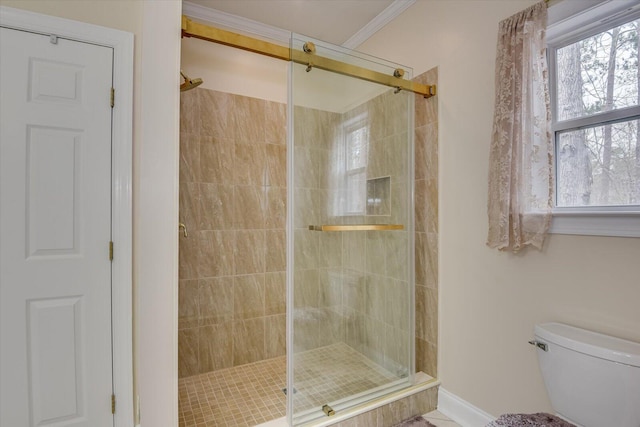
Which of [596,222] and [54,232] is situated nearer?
[596,222]

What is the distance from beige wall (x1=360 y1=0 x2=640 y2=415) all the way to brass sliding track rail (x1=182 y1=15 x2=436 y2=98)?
0.22 m

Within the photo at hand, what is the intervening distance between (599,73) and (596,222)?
664mm

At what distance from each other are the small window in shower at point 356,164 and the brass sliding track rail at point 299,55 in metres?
0.28

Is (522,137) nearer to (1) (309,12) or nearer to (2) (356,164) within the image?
(2) (356,164)

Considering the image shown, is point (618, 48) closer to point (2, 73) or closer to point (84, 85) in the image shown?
point (84, 85)

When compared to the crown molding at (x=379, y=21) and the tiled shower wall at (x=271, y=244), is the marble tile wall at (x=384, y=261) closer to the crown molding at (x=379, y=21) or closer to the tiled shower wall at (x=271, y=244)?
the tiled shower wall at (x=271, y=244)

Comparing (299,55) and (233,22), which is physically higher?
(233,22)

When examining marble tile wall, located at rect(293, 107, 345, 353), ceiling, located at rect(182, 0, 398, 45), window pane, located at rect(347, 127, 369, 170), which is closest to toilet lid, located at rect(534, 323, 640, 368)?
marble tile wall, located at rect(293, 107, 345, 353)

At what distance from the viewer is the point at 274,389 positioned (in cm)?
215

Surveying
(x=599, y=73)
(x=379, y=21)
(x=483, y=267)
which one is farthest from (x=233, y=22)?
(x=483, y=267)

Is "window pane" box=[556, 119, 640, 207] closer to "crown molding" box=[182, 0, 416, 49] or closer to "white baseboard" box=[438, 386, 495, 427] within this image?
"white baseboard" box=[438, 386, 495, 427]

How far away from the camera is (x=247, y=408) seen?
191cm

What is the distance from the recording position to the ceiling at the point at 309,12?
2.32 meters

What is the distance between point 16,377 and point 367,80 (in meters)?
2.42
